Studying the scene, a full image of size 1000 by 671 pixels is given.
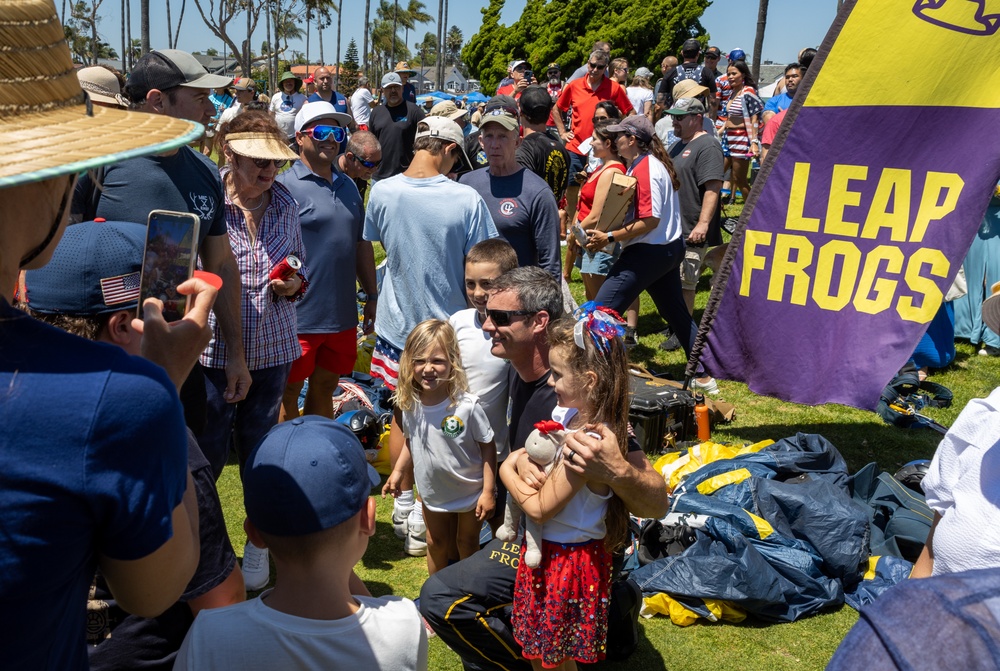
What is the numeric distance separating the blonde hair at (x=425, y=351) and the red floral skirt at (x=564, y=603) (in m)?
0.93

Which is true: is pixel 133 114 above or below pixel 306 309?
above

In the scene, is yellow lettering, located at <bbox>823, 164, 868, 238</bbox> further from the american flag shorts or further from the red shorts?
the red shorts

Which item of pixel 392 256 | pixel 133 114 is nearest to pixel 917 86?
pixel 392 256

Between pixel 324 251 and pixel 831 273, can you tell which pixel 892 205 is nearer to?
pixel 831 273

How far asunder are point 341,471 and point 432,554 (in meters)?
2.10

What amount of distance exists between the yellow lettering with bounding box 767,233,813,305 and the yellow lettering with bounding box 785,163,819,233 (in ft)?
0.19

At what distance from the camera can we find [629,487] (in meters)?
2.71

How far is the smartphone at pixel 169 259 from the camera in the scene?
6.42 ft

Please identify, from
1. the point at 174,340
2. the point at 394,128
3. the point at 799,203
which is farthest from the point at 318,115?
the point at 394,128

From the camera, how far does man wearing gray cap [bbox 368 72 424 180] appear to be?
10227 millimetres

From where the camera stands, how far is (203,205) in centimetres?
329

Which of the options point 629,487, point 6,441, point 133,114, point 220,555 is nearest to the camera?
point 6,441

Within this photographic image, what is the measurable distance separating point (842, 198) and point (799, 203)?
8.8 inches

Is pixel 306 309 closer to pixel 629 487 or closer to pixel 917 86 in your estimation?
pixel 629 487
